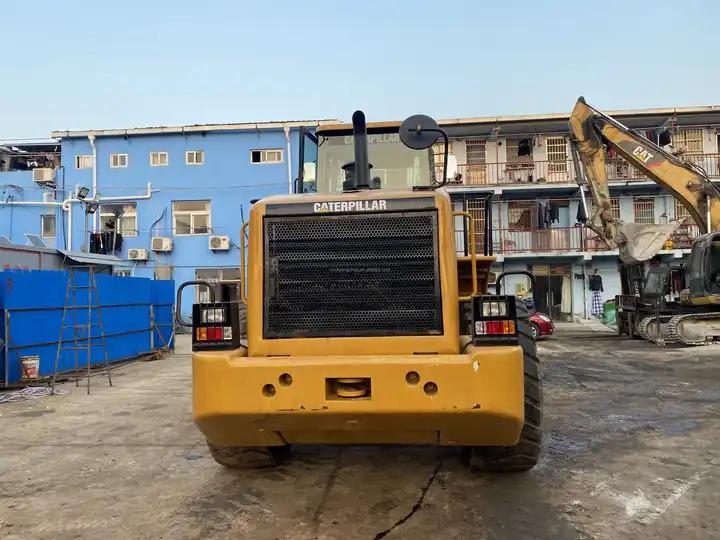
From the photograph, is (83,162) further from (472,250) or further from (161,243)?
(472,250)

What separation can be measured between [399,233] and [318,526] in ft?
6.68

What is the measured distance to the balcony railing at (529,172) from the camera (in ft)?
83.4

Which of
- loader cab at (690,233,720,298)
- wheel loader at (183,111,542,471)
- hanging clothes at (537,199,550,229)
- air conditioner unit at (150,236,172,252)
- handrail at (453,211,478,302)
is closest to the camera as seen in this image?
wheel loader at (183,111,542,471)

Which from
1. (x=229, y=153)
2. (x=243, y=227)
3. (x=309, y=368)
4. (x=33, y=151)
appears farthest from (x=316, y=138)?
(x=33, y=151)

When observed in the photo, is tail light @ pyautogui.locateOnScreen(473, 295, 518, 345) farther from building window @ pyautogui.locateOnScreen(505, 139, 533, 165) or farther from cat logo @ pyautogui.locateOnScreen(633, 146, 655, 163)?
building window @ pyautogui.locateOnScreen(505, 139, 533, 165)

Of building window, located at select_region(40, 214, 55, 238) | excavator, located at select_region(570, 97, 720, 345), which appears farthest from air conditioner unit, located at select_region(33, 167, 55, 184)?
excavator, located at select_region(570, 97, 720, 345)

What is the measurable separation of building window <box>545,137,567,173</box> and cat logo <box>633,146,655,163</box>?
1011 centimetres

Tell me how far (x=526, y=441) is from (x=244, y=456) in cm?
232

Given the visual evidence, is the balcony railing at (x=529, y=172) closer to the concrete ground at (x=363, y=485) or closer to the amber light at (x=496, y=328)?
the concrete ground at (x=363, y=485)

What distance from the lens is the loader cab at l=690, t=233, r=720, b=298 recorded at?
1388 centimetres

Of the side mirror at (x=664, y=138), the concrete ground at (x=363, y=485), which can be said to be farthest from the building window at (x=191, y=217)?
the side mirror at (x=664, y=138)

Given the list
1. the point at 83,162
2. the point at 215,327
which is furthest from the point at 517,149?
the point at 215,327

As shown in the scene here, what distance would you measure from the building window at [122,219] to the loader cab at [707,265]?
21.5m

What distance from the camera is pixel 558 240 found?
25.1m
